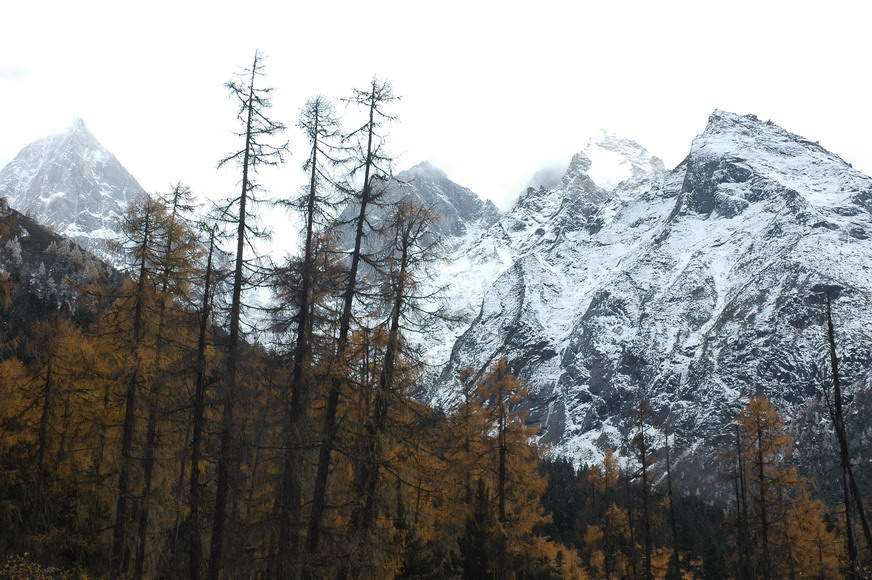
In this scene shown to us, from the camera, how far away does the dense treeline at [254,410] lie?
14.5m

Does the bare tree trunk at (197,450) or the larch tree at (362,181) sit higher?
the larch tree at (362,181)

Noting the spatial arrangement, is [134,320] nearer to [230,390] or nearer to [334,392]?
[230,390]

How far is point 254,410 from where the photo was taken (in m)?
16.1

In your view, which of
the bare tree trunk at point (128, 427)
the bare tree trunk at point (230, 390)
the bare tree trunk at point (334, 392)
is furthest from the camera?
the bare tree trunk at point (128, 427)

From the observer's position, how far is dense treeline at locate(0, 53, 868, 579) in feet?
47.5

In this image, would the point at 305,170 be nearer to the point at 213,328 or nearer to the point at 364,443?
the point at 213,328

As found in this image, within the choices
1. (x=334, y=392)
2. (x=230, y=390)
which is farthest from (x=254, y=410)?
(x=334, y=392)

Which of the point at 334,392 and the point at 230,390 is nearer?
the point at 334,392

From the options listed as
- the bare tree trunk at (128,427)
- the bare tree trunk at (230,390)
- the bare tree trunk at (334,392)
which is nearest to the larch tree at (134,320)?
the bare tree trunk at (128,427)

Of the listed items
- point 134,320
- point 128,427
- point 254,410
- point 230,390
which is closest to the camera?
point 230,390

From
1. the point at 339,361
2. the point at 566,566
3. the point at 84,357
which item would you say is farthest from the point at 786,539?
the point at 84,357

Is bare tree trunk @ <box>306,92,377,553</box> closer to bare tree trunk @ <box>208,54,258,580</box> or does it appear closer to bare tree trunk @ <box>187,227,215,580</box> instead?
bare tree trunk @ <box>208,54,258,580</box>

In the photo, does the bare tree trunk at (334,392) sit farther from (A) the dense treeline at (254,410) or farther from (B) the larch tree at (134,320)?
(B) the larch tree at (134,320)

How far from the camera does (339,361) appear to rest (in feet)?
45.9
